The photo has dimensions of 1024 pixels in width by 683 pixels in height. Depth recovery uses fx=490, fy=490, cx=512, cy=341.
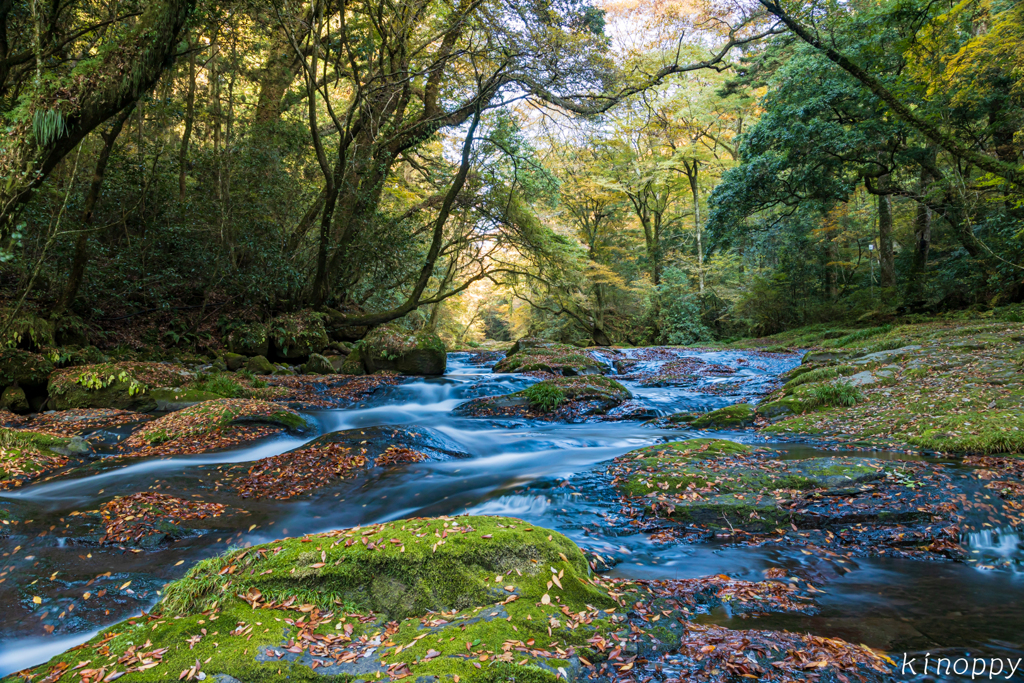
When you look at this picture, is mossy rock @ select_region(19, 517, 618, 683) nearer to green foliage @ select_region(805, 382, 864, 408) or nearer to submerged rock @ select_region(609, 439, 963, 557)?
submerged rock @ select_region(609, 439, 963, 557)

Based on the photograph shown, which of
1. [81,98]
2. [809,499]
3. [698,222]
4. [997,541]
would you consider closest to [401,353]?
[81,98]

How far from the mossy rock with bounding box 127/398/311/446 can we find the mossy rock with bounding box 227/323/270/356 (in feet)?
17.1

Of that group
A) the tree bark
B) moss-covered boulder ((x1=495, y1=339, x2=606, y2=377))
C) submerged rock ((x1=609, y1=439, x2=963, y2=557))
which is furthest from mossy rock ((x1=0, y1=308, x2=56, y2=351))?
the tree bark

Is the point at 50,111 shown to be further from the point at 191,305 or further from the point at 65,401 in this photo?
the point at 191,305

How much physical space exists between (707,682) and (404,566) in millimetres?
1637

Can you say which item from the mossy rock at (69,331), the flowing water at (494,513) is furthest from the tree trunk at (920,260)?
the mossy rock at (69,331)

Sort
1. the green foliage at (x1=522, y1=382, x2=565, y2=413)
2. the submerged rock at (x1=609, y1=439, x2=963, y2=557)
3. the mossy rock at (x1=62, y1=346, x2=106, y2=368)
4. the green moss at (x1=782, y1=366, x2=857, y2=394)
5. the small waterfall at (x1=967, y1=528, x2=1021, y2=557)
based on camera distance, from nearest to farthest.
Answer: the small waterfall at (x1=967, y1=528, x2=1021, y2=557)
the submerged rock at (x1=609, y1=439, x2=963, y2=557)
the green moss at (x1=782, y1=366, x2=857, y2=394)
the mossy rock at (x1=62, y1=346, x2=106, y2=368)
the green foliage at (x1=522, y1=382, x2=565, y2=413)

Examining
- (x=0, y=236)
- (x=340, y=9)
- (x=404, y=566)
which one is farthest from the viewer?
(x=340, y=9)

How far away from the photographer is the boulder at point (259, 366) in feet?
40.1

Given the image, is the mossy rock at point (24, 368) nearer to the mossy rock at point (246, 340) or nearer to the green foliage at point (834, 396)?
the mossy rock at point (246, 340)

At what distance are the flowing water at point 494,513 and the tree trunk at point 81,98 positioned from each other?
3580mm

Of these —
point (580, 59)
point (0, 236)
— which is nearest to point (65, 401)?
point (0, 236)

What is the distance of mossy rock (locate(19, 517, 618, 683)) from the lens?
2107 millimetres

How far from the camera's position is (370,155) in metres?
13.3
